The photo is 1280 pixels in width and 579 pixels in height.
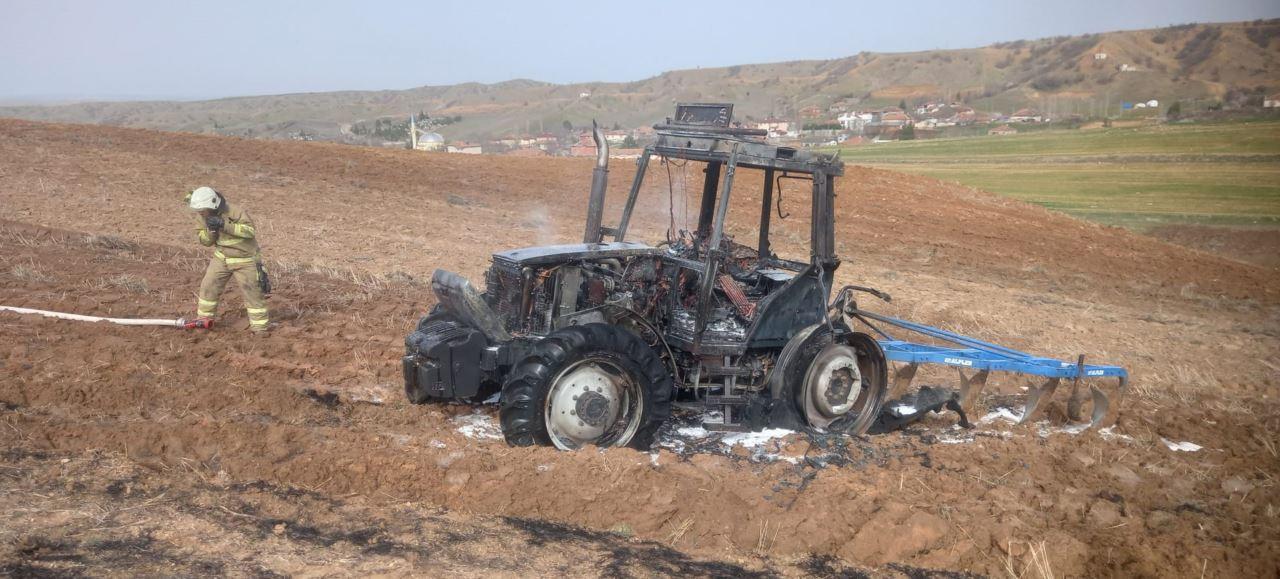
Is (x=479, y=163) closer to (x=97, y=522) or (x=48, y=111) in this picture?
(x=97, y=522)

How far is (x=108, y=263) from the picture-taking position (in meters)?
11.1

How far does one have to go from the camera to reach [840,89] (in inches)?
4407

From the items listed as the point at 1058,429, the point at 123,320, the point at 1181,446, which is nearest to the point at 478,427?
the point at 123,320

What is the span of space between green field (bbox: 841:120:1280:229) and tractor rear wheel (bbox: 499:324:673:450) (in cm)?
2758

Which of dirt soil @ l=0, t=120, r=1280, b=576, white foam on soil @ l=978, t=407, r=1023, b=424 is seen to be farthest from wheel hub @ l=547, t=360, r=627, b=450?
white foam on soil @ l=978, t=407, r=1023, b=424

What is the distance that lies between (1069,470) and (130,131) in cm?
2621

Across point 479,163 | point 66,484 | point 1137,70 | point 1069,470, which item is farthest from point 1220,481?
point 1137,70

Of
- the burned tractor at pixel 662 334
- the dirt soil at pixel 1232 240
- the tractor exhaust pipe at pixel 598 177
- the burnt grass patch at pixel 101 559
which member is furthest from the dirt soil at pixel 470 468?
the dirt soil at pixel 1232 240

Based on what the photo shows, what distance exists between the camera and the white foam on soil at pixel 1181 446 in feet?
25.2

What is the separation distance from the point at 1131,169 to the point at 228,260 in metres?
43.8

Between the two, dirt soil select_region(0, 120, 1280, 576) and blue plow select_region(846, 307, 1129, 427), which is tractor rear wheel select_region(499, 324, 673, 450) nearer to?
dirt soil select_region(0, 120, 1280, 576)

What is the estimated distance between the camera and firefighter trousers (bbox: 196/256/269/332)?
8641 mm

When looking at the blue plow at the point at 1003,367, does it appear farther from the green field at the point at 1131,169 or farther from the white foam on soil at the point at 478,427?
the green field at the point at 1131,169

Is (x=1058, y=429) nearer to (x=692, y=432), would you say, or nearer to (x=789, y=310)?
(x=789, y=310)
